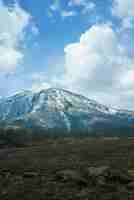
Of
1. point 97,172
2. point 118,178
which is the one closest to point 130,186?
point 118,178

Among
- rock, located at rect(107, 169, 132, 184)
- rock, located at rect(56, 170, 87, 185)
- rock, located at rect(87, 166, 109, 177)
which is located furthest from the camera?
rock, located at rect(87, 166, 109, 177)

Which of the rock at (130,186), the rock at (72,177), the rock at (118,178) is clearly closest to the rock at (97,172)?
the rock at (118,178)

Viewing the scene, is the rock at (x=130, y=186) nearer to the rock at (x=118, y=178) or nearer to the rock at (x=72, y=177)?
the rock at (x=118, y=178)

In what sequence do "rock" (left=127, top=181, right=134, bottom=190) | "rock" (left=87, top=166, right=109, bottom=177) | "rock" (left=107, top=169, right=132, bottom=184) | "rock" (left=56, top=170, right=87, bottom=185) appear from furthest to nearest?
"rock" (left=87, top=166, right=109, bottom=177) → "rock" (left=107, top=169, right=132, bottom=184) → "rock" (left=56, top=170, right=87, bottom=185) → "rock" (left=127, top=181, right=134, bottom=190)

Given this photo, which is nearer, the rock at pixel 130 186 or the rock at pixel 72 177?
the rock at pixel 130 186

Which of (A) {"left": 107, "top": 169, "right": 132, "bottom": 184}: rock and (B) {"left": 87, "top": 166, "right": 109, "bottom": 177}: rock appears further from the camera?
(B) {"left": 87, "top": 166, "right": 109, "bottom": 177}: rock

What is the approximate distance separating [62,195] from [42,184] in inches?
174

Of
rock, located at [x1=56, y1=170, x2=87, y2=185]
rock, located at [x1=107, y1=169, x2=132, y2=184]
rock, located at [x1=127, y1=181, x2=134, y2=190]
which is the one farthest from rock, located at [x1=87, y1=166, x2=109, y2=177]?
rock, located at [x1=127, y1=181, x2=134, y2=190]

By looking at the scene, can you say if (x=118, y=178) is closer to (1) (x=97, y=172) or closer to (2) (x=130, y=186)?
(1) (x=97, y=172)

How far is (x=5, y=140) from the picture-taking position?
366 feet

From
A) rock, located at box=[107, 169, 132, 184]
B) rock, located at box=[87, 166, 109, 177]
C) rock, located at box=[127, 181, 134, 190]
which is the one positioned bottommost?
rock, located at box=[127, 181, 134, 190]

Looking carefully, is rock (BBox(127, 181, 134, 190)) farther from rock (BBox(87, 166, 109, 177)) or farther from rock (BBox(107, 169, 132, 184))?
rock (BBox(87, 166, 109, 177))

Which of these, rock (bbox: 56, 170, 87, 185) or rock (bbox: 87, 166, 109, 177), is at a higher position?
rock (bbox: 87, 166, 109, 177)

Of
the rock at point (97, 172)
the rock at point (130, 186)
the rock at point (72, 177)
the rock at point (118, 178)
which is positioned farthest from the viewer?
the rock at point (97, 172)
